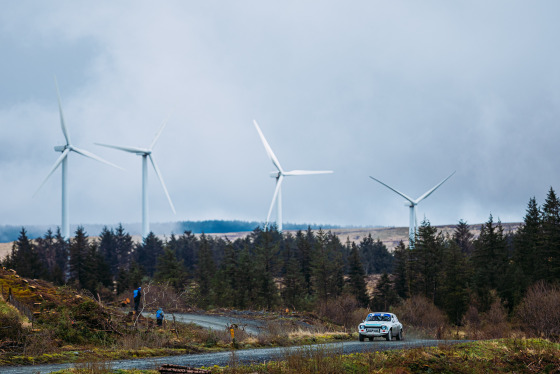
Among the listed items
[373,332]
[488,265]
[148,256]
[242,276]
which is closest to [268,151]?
[242,276]

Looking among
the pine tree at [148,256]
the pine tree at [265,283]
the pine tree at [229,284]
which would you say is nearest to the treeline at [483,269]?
the pine tree at [265,283]

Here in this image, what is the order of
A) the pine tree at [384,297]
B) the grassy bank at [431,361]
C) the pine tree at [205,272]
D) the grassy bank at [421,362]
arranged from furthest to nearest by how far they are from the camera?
1. the pine tree at [205,272]
2. the pine tree at [384,297]
3. the grassy bank at [431,361]
4. the grassy bank at [421,362]

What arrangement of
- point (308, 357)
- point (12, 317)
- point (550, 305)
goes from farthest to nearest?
1. point (550, 305)
2. point (12, 317)
3. point (308, 357)

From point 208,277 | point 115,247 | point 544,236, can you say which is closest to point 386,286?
point 544,236

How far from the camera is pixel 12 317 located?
2688 cm

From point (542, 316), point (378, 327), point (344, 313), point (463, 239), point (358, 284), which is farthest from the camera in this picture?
point (463, 239)

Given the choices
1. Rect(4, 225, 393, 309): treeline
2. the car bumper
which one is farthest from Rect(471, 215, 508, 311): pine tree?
the car bumper

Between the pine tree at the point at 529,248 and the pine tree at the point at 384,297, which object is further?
the pine tree at the point at 384,297

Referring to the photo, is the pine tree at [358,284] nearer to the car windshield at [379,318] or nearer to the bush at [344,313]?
the bush at [344,313]

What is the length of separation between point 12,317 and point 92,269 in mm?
81408

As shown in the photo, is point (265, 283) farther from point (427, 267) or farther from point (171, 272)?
point (427, 267)

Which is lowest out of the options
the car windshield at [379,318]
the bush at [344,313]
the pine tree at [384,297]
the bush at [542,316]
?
the pine tree at [384,297]

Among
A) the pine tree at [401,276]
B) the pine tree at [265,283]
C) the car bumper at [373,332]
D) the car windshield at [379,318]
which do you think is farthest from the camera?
the pine tree at [401,276]

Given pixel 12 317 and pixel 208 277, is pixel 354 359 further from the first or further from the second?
pixel 208 277
